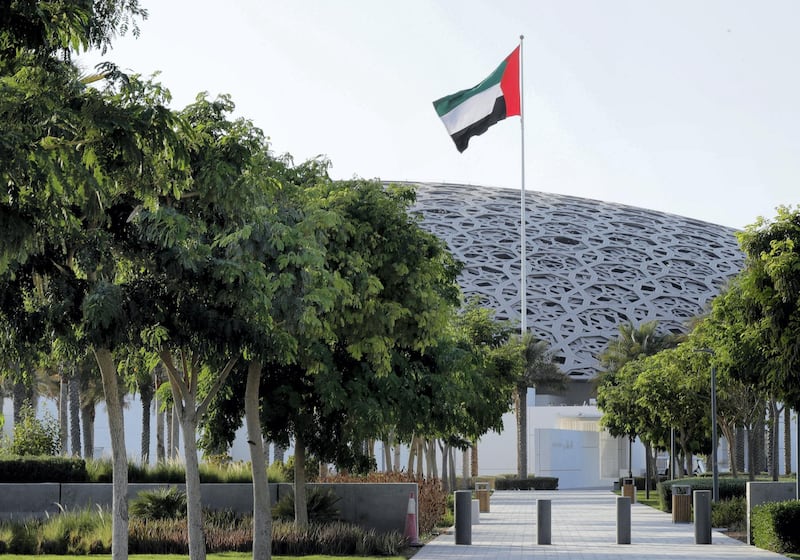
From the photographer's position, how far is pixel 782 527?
2208cm

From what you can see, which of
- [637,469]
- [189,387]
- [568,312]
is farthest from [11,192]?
[568,312]

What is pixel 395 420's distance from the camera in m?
21.2

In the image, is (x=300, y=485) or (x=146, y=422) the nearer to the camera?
(x=300, y=485)

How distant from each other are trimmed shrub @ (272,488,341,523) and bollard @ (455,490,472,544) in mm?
2487

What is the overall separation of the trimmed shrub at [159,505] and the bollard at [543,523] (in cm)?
733

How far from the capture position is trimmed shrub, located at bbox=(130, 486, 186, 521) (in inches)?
923

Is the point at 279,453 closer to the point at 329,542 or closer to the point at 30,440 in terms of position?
the point at 30,440

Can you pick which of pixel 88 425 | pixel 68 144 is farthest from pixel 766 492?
pixel 88 425

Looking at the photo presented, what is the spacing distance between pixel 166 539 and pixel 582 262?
87831 millimetres

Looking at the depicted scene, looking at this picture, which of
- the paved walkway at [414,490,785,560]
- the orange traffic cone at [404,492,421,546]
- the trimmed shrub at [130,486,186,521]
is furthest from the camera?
the orange traffic cone at [404,492,421,546]

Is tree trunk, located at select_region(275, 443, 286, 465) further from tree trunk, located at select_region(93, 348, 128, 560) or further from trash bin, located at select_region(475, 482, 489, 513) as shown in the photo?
tree trunk, located at select_region(93, 348, 128, 560)

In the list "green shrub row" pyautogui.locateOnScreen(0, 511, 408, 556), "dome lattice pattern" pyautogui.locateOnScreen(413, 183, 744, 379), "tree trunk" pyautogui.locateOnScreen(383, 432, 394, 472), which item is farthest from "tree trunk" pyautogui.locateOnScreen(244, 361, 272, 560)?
"dome lattice pattern" pyautogui.locateOnScreen(413, 183, 744, 379)

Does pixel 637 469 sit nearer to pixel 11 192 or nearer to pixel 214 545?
pixel 214 545

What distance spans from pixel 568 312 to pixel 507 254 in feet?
37.8
